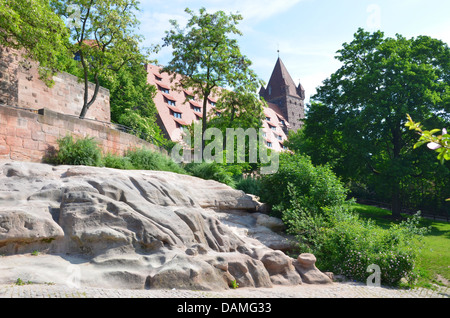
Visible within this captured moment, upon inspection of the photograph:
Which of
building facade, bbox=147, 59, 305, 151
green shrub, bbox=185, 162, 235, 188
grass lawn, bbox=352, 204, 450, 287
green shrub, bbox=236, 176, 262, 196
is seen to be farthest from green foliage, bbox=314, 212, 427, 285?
building facade, bbox=147, 59, 305, 151

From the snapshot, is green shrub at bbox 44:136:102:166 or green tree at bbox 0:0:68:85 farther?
green tree at bbox 0:0:68:85

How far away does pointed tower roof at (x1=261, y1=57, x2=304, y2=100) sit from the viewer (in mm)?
86669

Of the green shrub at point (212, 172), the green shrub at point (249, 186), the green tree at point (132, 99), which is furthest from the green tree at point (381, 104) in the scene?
the green tree at point (132, 99)

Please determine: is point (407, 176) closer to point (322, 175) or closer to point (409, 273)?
point (322, 175)

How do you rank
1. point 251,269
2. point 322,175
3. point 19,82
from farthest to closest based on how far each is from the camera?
point 19,82, point 322,175, point 251,269

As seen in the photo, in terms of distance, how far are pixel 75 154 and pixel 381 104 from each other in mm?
19080

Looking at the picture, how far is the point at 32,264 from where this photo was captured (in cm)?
678

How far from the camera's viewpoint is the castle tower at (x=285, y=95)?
3396 inches

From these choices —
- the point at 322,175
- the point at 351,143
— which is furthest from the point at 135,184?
the point at 351,143

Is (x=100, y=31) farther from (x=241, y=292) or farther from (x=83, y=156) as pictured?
(x=241, y=292)

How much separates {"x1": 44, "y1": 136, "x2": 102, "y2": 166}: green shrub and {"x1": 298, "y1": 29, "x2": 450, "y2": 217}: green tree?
1666cm

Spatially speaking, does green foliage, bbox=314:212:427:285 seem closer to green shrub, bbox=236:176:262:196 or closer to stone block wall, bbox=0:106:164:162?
green shrub, bbox=236:176:262:196
